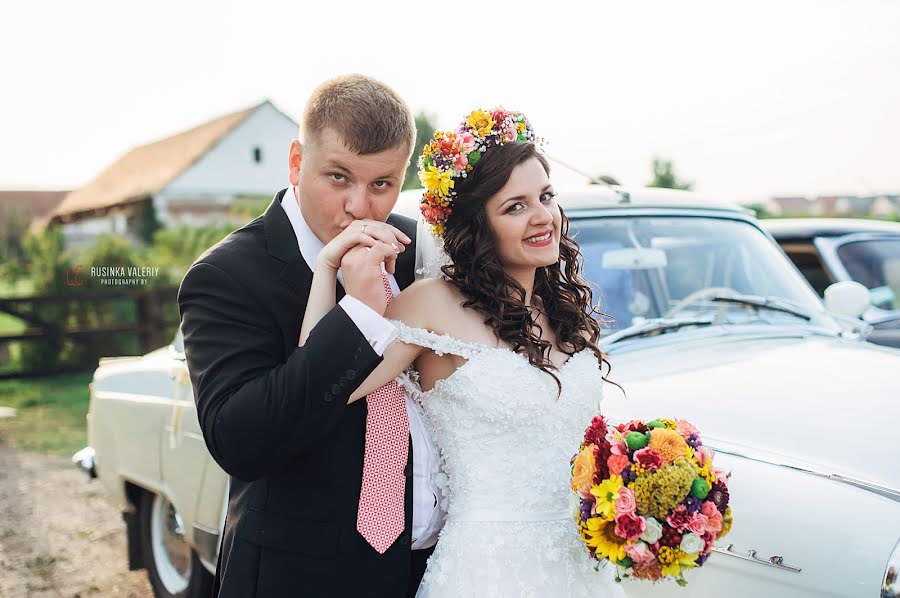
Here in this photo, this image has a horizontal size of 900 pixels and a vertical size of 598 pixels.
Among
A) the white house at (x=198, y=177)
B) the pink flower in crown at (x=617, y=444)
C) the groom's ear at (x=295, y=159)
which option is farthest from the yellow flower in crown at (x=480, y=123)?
the white house at (x=198, y=177)

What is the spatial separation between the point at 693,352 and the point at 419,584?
1663 millimetres

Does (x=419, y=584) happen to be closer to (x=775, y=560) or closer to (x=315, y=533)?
(x=315, y=533)

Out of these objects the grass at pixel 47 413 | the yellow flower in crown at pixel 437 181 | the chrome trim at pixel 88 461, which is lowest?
the grass at pixel 47 413

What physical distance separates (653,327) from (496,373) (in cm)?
140

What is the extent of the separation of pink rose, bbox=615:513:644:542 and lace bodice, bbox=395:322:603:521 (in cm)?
39

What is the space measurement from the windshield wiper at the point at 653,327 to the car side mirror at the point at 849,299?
1.04 m

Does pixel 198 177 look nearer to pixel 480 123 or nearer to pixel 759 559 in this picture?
pixel 480 123

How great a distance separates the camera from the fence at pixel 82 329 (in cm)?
1210

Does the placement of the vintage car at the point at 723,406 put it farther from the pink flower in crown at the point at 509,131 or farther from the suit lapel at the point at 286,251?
the suit lapel at the point at 286,251

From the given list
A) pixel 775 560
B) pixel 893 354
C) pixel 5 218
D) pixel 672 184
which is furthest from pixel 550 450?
pixel 5 218

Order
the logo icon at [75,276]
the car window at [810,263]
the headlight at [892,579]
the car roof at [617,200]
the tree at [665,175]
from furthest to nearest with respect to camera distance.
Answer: the tree at [665,175] → the logo icon at [75,276] → the car window at [810,263] → the car roof at [617,200] → the headlight at [892,579]

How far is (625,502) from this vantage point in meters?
1.92

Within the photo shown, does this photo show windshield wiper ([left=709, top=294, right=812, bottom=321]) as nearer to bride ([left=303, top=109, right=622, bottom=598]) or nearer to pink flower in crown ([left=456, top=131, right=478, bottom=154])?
Answer: bride ([left=303, top=109, right=622, bottom=598])

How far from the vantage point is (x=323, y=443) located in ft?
6.53
